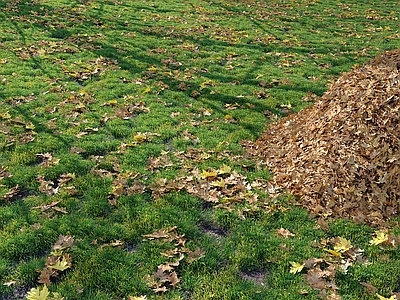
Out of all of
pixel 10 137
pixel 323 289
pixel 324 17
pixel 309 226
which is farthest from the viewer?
pixel 324 17

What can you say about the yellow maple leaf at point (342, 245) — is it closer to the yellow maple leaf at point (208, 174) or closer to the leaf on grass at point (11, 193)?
the yellow maple leaf at point (208, 174)

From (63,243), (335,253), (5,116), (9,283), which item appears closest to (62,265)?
(63,243)

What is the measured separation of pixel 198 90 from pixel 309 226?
463 cm

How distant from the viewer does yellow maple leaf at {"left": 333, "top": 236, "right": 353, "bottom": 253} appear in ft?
15.0

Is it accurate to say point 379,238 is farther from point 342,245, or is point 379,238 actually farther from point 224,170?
point 224,170

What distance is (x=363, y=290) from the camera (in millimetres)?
4094

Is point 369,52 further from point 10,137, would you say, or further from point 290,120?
point 10,137

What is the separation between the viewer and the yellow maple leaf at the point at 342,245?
457 cm

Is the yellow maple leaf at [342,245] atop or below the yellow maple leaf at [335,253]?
atop

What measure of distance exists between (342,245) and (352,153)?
1.26 metres

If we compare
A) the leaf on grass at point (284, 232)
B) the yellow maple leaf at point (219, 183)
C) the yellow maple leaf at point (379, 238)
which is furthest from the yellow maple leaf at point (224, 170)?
the yellow maple leaf at point (379, 238)

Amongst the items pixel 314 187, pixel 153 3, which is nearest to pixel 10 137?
pixel 314 187

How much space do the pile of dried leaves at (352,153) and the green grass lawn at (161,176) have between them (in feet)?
0.80

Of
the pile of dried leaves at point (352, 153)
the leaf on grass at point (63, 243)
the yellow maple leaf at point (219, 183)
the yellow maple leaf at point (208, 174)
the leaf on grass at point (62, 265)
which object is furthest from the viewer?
the yellow maple leaf at point (208, 174)
